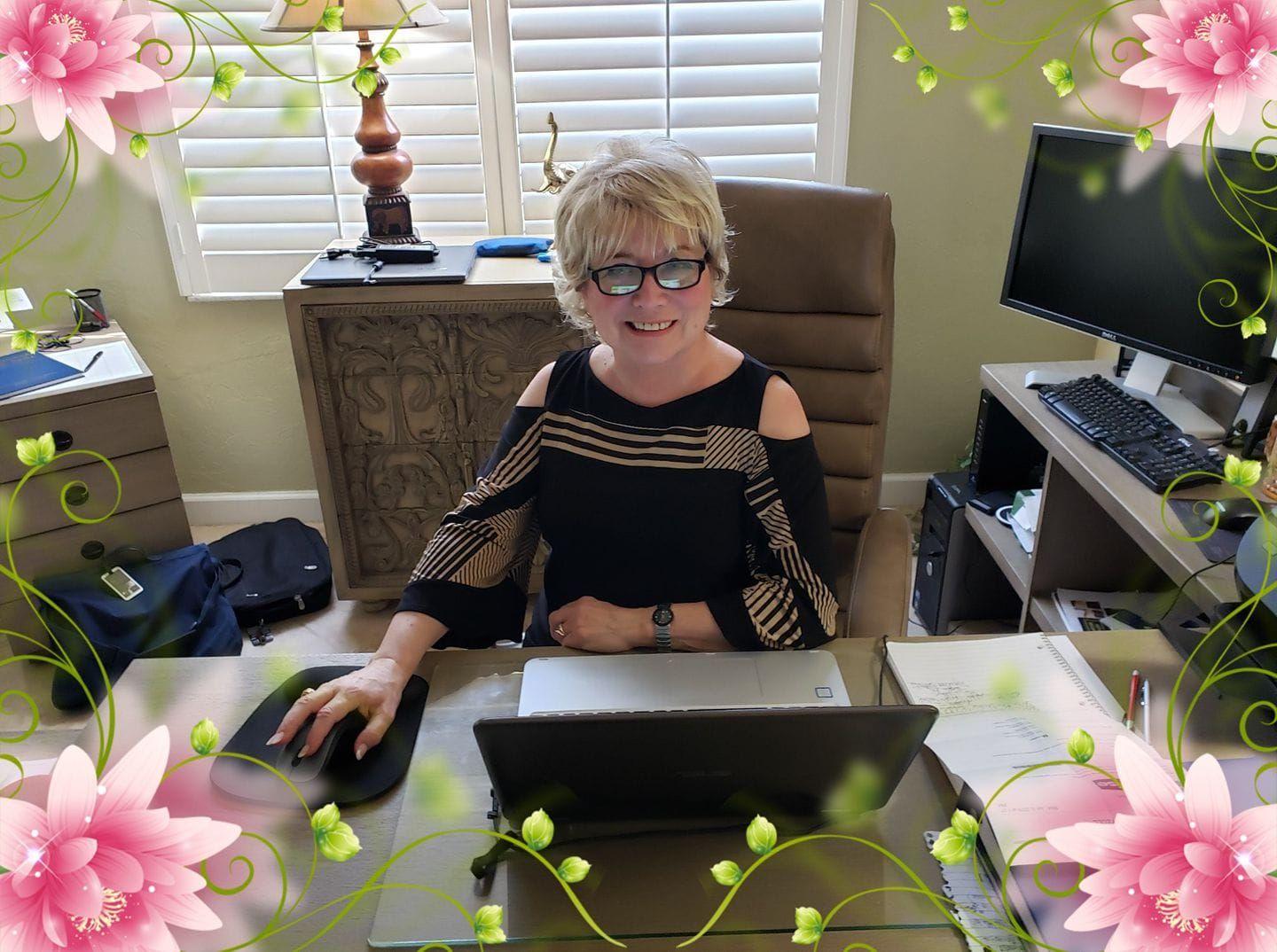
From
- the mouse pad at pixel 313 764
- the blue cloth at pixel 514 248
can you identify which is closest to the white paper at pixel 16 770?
the mouse pad at pixel 313 764

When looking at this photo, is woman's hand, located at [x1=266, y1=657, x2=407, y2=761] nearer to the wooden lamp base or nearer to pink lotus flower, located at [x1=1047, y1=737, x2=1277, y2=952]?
pink lotus flower, located at [x1=1047, y1=737, x2=1277, y2=952]

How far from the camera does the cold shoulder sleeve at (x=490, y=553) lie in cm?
131

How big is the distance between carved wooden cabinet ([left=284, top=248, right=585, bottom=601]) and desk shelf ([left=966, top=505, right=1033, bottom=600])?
1.07m

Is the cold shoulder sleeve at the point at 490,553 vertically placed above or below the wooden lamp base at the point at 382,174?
below

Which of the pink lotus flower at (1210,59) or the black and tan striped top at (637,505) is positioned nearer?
the pink lotus flower at (1210,59)

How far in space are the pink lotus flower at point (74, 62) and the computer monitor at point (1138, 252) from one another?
155 cm

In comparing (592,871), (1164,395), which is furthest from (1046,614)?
(592,871)

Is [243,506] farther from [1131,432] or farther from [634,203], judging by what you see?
[1131,432]

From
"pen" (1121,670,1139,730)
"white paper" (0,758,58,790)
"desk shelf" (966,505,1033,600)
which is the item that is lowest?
"desk shelf" (966,505,1033,600)

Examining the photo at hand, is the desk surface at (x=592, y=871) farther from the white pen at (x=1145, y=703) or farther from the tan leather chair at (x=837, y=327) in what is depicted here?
the tan leather chair at (x=837, y=327)

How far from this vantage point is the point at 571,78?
2.63 metres

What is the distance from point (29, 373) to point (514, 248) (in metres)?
1.12

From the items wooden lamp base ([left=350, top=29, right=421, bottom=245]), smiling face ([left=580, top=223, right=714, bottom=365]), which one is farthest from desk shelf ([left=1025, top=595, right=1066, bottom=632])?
wooden lamp base ([left=350, top=29, right=421, bottom=245])

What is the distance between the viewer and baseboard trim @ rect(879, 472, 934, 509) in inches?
123
